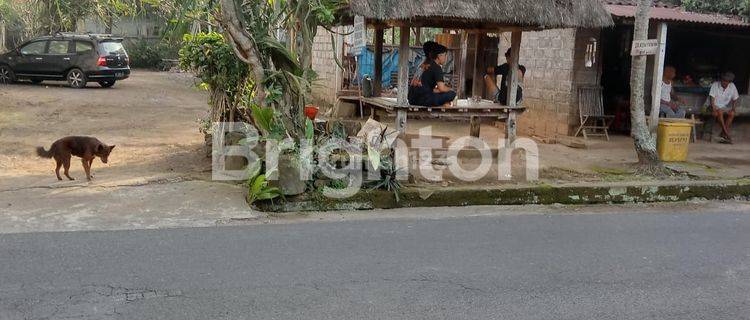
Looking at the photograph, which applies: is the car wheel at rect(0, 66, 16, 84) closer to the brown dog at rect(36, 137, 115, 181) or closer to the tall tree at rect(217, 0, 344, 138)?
the brown dog at rect(36, 137, 115, 181)

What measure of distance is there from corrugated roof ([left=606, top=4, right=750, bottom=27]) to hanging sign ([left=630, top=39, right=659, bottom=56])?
1866 millimetres

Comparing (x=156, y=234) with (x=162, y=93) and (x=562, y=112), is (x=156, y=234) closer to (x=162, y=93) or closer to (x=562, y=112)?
(x=562, y=112)

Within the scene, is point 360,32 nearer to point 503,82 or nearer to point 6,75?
point 503,82

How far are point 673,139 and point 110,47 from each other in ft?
57.5

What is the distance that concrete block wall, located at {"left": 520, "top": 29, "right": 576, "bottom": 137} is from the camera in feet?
40.3

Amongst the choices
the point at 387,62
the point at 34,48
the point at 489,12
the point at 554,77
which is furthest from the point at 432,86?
the point at 34,48

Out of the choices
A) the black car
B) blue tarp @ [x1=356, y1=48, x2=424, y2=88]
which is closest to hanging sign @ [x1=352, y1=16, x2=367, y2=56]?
blue tarp @ [x1=356, y1=48, x2=424, y2=88]

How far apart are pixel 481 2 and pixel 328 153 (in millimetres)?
2981

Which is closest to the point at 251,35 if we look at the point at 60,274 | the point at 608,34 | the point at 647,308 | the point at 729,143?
the point at 60,274

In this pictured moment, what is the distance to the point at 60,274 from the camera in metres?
4.82

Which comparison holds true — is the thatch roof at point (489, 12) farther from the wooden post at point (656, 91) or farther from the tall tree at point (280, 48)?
the wooden post at point (656, 91)

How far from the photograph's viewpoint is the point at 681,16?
1134 cm

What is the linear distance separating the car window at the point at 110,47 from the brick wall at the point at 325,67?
7.91 metres

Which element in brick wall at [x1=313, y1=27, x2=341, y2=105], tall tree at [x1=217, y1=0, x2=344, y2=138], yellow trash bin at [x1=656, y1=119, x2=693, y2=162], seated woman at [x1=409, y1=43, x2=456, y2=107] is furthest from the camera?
brick wall at [x1=313, y1=27, x2=341, y2=105]
